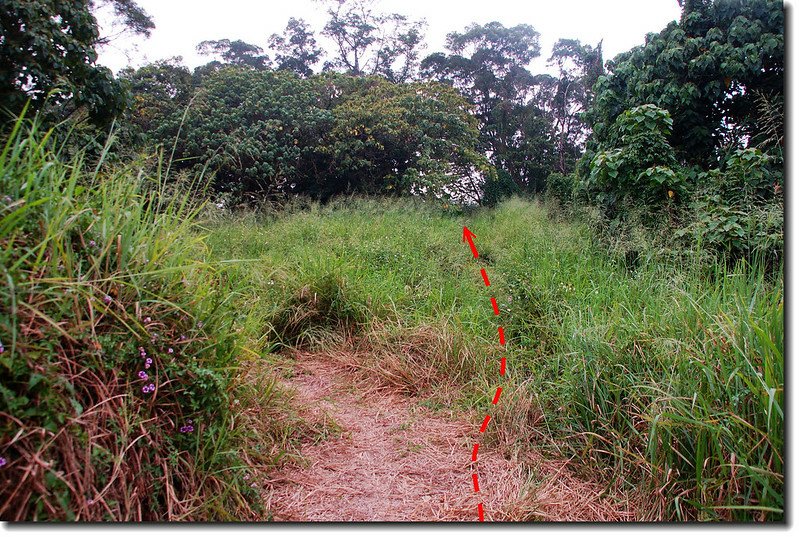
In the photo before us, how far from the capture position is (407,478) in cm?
144

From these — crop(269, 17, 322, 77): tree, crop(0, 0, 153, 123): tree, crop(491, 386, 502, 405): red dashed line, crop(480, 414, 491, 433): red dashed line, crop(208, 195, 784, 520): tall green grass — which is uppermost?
crop(269, 17, 322, 77): tree

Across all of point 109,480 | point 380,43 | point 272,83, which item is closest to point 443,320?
point 380,43

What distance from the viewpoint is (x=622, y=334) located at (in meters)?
1.81

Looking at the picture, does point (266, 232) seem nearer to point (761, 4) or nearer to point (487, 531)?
point (487, 531)

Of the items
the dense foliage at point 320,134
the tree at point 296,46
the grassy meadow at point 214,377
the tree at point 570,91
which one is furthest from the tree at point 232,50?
the tree at point 570,91

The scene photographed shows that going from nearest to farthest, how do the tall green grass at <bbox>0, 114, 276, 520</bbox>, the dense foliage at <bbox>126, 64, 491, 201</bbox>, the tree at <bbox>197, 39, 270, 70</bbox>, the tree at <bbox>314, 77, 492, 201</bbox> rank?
the tall green grass at <bbox>0, 114, 276, 520</bbox>
the tree at <bbox>197, 39, 270, 70</bbox>
the dense foliage at <bbox>126, 64, 491, 201</bbox>
the tree at <bbox>314, 77, 492, 201</bbox>

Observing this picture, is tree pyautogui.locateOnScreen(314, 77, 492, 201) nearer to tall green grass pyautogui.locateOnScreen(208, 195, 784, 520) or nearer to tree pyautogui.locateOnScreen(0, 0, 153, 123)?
tall green grass pyautogui.locateOnScreen(208, 195, 784, 520)

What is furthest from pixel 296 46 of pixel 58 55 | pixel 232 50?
pixel 58 55

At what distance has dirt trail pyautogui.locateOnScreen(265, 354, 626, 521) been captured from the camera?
3.90 feet

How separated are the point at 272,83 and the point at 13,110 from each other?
337 centimetres

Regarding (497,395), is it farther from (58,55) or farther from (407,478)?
(58,55)

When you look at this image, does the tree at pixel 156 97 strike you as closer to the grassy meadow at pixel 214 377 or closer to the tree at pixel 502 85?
the grassy meadow at pixel 214 377

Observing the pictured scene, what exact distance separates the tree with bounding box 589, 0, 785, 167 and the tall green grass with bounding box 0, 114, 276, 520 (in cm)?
221

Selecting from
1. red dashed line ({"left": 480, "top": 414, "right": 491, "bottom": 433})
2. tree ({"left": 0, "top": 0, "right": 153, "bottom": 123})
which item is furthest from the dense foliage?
red dashed line ({"left": 480, "top": 414, "right": 491, "bottom": 433})
